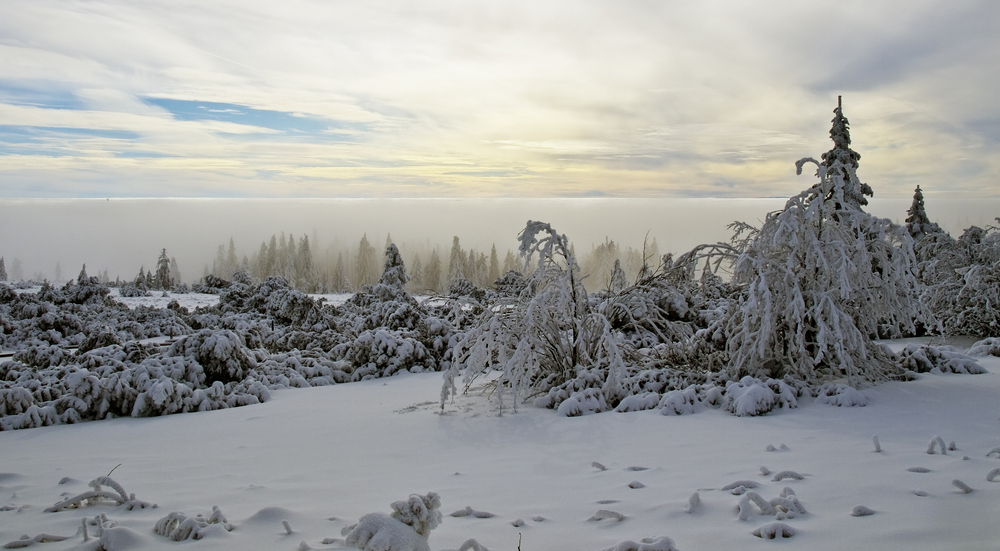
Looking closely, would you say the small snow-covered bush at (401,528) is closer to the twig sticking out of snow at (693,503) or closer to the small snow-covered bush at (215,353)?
the twig sticking out of snow at (693,503)

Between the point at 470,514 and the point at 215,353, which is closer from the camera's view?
the point at 470,514

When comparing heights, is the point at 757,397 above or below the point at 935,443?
below

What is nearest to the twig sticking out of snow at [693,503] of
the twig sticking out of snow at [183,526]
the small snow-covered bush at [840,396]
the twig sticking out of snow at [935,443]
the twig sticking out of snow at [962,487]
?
the twig sticking out of snow at [962,487]

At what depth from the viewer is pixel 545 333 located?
877 cm

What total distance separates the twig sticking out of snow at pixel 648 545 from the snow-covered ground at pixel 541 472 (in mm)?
136

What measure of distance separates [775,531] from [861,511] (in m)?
0.61

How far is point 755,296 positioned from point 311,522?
6.18 m


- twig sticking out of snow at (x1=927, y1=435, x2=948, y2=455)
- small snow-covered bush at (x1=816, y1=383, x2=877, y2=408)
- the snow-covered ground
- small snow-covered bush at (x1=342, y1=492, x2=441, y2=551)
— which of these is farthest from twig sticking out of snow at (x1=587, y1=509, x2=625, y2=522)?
small snow-covered bush at (x1=816, y1=383, x2=877, y2=408)

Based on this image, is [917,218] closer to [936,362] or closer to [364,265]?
[936,362]

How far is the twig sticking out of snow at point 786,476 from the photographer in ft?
13.5

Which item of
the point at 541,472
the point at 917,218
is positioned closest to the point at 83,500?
the point at 541,472

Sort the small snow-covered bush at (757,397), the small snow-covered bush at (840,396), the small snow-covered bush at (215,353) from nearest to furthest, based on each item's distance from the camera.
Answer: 1. the small snow-covered bush at (757,397)
2. the small snow-covered bush at (840,396)
3. the small snow-covered bush at (215,353)

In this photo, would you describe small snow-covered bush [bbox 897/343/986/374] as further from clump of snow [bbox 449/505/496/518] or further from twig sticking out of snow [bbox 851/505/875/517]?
clump of snow [bbox 449/505/496/518]

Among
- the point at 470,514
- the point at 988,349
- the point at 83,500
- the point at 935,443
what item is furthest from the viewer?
the point at 988,349
